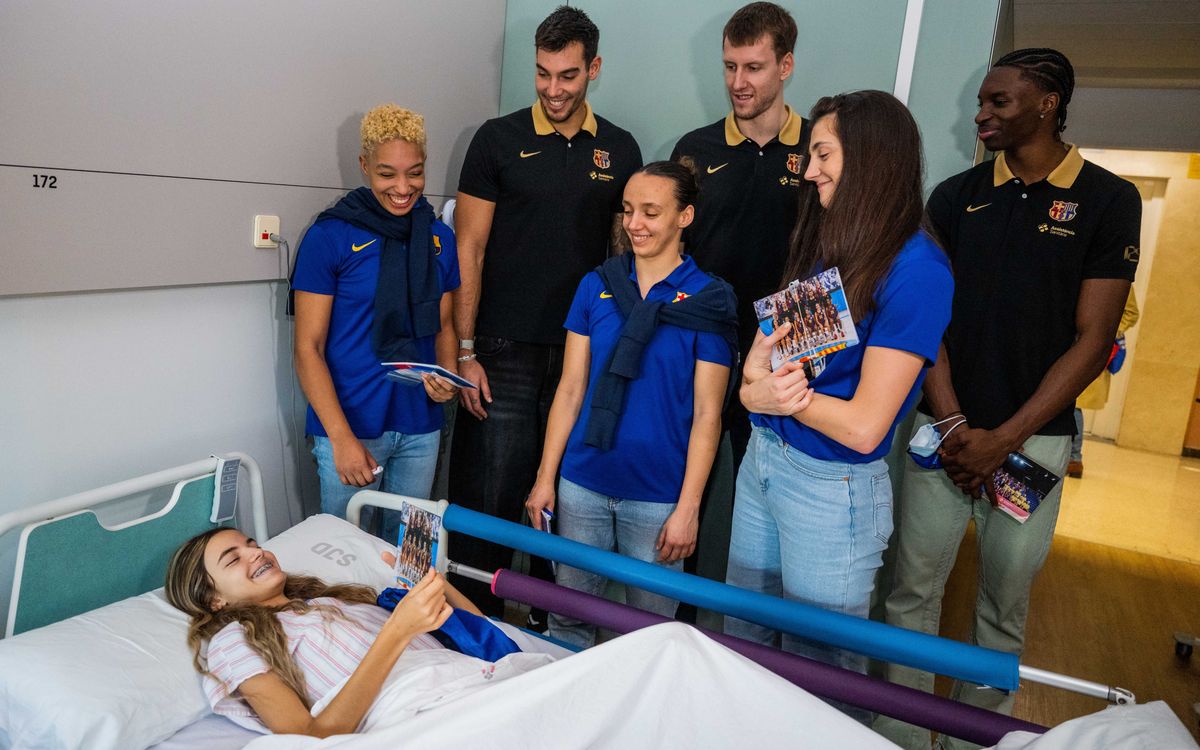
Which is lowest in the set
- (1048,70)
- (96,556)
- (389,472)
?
(96,556)

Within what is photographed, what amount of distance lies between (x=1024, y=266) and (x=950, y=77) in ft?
2.94

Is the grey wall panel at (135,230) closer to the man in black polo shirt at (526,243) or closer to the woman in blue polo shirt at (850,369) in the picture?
the man in black polo shirt at (526,243)

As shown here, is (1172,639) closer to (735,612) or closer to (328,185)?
(735,612)

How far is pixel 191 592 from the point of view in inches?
81.7

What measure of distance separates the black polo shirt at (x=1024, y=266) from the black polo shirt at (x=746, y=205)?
0.56 metres

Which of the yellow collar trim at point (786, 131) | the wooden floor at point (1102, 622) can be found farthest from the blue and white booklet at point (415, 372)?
the wooden floor at point (1102, 622)

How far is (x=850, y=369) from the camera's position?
1.91 meters

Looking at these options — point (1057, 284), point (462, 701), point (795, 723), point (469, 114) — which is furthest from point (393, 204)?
point (1057, 284)

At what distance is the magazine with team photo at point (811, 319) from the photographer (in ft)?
5.84

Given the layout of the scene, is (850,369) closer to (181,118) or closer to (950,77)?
(950,77)

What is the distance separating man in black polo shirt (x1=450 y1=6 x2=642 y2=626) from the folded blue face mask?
1.27 meters

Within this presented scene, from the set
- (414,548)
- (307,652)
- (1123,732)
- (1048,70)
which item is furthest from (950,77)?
(307,652)

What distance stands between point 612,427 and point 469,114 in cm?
182

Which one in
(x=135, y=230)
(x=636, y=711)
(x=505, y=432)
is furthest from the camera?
(x=505, y=432)
